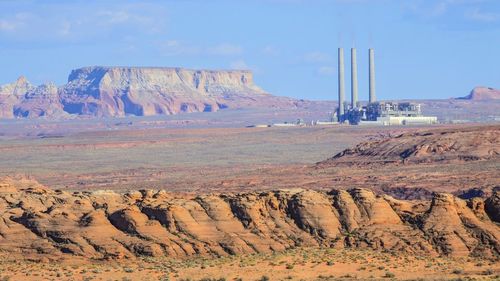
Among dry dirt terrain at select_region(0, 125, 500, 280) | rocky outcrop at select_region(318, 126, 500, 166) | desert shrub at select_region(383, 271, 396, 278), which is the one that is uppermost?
dry dirt terrain at select_region(0, 125, 500, 280)

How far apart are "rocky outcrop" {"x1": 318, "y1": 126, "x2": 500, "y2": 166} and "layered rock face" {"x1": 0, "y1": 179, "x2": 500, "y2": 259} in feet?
185

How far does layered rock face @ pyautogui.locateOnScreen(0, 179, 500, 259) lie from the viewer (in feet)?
150

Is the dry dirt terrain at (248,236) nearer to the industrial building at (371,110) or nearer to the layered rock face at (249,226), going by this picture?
the layered rock face at (249,226)

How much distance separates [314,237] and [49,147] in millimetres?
112491

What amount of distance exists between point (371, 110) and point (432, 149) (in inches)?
2634

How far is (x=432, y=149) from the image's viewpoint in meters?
112

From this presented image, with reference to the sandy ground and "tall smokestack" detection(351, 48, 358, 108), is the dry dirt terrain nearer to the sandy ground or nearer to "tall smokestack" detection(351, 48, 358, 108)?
the sandy ground

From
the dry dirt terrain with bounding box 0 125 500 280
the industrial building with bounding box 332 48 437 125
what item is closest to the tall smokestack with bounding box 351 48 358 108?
the industrial building with bounding box 332 48 437 125

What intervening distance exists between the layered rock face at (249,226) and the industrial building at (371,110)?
410 ft

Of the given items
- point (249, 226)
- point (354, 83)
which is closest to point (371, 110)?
point (354, 83)

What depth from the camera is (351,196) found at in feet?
161

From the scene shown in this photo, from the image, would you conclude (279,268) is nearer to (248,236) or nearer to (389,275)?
(248,236)

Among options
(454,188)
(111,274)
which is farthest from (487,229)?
(454,188)

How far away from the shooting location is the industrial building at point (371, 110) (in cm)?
17562
